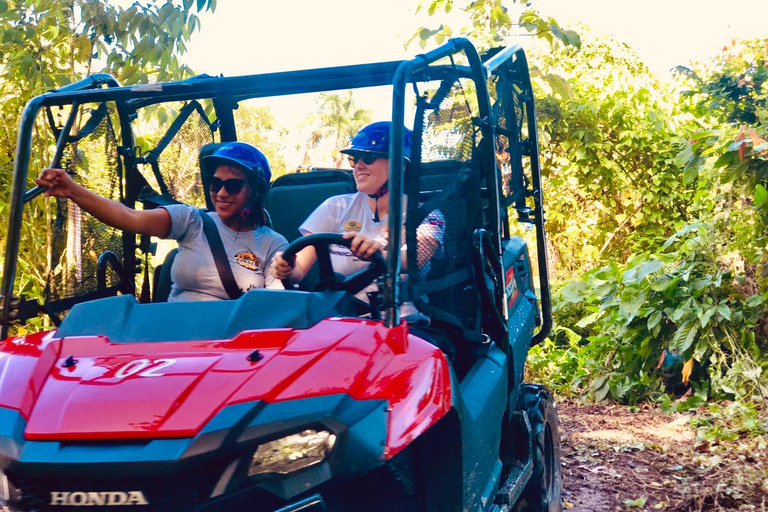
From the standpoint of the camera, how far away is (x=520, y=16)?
21.5 feet

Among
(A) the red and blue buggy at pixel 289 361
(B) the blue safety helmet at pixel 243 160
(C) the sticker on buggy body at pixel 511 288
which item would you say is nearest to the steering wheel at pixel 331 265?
(A) the red and blue buggy at pixel 289 361

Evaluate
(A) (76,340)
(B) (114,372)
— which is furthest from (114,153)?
(B) (114,372)

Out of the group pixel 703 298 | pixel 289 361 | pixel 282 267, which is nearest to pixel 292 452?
pixel 289 361

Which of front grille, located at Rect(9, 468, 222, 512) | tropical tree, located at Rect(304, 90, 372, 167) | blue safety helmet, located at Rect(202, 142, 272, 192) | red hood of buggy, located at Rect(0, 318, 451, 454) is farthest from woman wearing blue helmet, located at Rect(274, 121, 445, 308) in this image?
front grille, located at Rect(9, 468, 222, 512)

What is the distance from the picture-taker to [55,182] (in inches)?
112

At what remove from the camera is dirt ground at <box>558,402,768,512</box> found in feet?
12.8

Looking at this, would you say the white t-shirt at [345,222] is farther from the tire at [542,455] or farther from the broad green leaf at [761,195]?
the broad green leaf at [761,195]

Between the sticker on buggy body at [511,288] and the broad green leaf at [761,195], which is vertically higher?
the broad green leaf at [761,195]

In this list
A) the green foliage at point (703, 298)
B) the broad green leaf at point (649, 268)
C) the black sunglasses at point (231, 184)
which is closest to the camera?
the black sunglasses at point (231, 184)

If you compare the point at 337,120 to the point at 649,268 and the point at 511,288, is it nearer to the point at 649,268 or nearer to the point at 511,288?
the point at 649,268

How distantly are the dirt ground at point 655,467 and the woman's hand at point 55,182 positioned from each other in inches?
101

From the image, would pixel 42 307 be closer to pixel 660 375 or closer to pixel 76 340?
pixel 76 340

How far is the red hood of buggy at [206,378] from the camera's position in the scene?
6.70 feet

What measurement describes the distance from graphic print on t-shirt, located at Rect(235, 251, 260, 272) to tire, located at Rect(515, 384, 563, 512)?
114 centimetres
